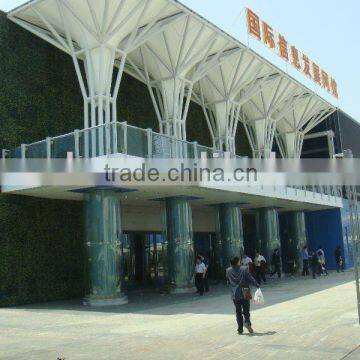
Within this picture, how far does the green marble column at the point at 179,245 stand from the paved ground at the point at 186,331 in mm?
3517

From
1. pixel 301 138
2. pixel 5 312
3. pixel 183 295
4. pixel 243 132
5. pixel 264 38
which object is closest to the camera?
pixel 5 312

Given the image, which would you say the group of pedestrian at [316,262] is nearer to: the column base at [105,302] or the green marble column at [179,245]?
the green marble column at [179,245]

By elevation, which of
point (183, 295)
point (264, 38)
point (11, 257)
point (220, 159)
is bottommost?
point (183, 295)

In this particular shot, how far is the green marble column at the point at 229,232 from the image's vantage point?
82.4ft

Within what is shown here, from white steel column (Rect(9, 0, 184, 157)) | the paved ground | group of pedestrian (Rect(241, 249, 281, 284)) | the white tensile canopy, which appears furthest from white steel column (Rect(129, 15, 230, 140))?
the paved ground

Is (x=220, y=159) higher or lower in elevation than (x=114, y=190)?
higher

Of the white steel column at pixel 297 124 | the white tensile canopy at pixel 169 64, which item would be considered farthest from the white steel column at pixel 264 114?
the white steel column at pixel 297 124

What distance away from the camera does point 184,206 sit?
21.3 meters

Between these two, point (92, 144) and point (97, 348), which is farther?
point (92, 144)

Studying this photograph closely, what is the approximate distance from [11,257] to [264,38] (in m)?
17.6

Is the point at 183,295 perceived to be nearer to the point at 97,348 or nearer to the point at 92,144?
the point at 92,144

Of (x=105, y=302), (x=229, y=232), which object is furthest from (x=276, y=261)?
(x=105, y=302)

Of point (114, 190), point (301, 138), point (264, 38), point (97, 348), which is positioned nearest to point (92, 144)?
point (114, 190)

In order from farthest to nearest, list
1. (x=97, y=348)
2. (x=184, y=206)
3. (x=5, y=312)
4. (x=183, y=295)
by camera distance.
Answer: (x=184, y=206), (x=183, y=295), (x=5, y=312), (x=97, y=348)
